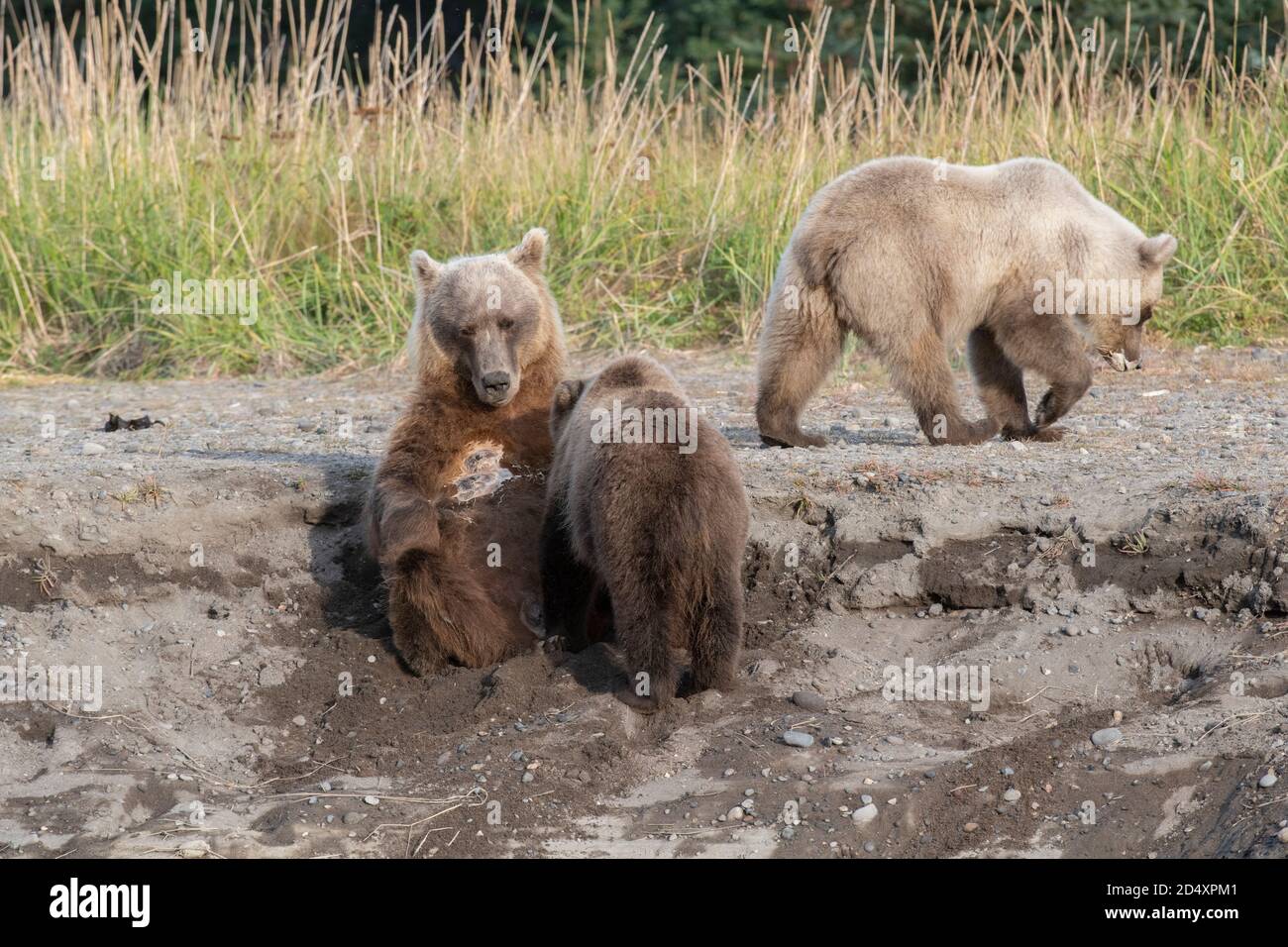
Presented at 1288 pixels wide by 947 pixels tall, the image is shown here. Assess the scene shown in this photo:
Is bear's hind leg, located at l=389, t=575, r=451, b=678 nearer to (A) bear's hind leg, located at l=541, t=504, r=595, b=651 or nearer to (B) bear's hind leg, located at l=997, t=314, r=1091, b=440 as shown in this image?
(A) bear's hind leg, located at l=541, t=504, r=595, b=651

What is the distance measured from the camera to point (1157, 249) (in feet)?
23.5

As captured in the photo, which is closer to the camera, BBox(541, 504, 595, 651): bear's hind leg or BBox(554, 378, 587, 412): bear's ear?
BBox(541, 504, 595, 651): bear's hind leg

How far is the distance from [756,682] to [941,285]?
7.74ft

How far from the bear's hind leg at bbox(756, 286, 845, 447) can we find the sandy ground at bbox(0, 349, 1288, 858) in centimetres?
26

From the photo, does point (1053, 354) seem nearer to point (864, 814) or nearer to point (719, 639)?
point (719, 639)

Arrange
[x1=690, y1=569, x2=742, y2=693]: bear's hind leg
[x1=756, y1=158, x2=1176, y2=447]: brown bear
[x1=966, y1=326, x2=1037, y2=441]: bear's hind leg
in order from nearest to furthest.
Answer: [x1=690, y1=569, x2=742, y2=693]: bear's hind leg, [x1=756, y1=158, x2=1176, y2=447]: brown bear, [x1=966, y1=326, x2=1037, y2=441]: bear's hind leg

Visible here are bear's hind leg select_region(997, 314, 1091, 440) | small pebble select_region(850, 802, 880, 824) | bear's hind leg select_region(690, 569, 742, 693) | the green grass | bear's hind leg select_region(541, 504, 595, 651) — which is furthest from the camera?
the green grass

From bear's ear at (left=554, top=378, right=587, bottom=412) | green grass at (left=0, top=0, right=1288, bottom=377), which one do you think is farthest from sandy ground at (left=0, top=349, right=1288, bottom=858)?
green grass at (left=0, top=0, right=1288, bottom=377)

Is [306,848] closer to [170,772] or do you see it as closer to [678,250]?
[170,772]

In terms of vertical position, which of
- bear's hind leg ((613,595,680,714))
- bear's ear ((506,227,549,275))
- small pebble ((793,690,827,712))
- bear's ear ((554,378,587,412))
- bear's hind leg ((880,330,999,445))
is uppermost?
bear's ear ((506,227,549,275))

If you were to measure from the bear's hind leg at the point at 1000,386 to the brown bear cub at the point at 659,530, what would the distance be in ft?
8.23

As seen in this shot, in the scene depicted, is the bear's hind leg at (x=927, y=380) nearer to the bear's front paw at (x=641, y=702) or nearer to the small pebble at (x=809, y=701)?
the small pebble at (x=809, y=701)

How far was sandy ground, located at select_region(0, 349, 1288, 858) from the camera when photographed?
4.27 metres
